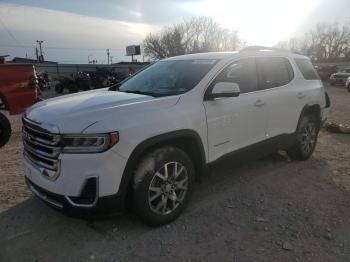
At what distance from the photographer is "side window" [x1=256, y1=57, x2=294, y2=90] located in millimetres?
4883

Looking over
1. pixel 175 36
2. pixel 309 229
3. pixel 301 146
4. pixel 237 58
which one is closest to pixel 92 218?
pixel 309 229

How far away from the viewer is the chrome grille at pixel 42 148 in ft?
10.4

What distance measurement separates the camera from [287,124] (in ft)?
17.5

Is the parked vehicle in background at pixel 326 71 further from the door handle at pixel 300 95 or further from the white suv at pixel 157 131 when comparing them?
the white suv at pixel 157 131

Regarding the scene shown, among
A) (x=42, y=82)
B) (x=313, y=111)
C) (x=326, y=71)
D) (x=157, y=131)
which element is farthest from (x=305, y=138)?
(x=326, y=71)

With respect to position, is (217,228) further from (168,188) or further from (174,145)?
(174,145)

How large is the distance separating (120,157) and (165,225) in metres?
1.02

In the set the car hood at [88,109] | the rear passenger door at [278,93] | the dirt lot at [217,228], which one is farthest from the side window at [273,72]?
the car hood at [88,109]

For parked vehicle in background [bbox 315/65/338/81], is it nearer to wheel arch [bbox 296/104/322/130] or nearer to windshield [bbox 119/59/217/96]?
wheel arch [bbox 296/104/322/130]

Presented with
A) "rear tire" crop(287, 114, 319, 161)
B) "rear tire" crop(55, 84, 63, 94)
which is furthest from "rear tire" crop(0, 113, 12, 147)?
"rear tire" crop(55, 84, 63, 94)

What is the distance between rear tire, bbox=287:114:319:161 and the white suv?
1.57 feet

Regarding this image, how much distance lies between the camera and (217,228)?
146 inches

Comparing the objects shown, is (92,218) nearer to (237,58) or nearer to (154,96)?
(154,96)

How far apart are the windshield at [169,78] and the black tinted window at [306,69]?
2.07 m
